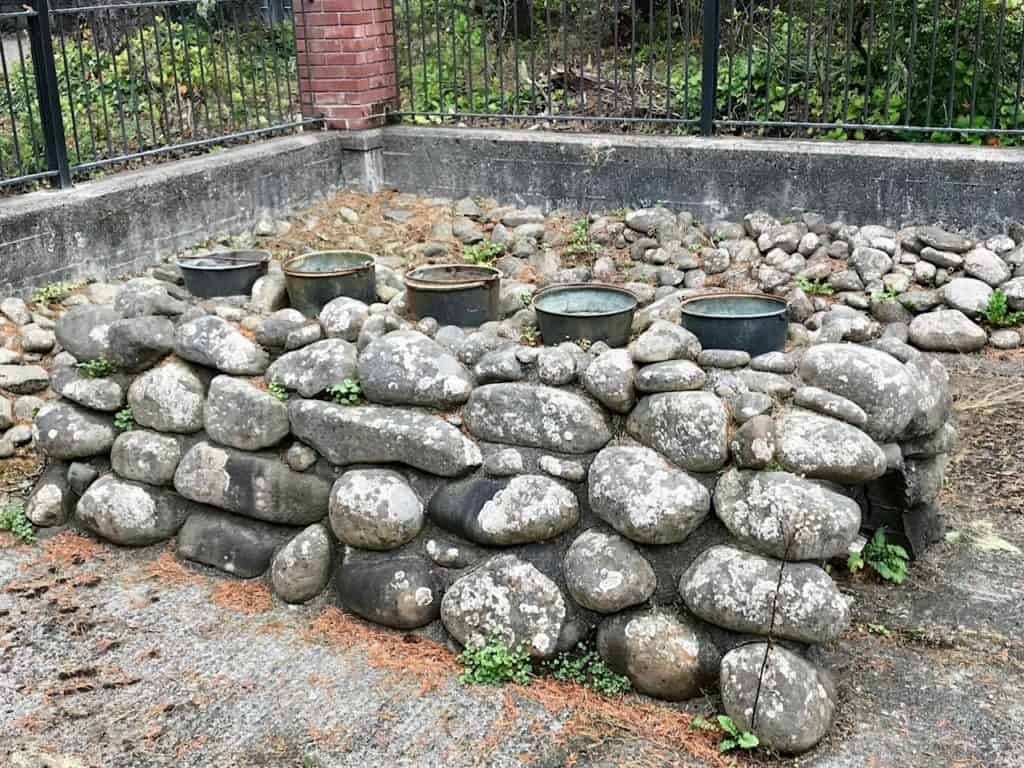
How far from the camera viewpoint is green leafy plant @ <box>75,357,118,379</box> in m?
4.51

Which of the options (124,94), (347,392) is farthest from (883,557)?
(124,94)

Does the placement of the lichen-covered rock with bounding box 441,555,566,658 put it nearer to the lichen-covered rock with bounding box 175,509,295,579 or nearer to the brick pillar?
the lichen-covered rock with bounding box 175,509,295,579

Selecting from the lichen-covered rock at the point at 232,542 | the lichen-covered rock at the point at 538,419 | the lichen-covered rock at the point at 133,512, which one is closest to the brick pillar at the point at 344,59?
the lichen-covered rock at the point at 133,512

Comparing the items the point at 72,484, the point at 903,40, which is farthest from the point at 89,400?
the point at 903,40

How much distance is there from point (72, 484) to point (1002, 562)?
141 inches

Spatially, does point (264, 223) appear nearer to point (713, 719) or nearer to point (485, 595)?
point (485, 595)

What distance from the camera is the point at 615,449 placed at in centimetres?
366

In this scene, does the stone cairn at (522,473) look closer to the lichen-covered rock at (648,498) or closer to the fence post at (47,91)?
the lichen-covered rock at (648,498)

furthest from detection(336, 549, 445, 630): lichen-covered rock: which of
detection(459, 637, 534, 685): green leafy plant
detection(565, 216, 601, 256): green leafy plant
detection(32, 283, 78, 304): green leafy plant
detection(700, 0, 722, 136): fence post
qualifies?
detection(700, 0, 722, 136): fence post

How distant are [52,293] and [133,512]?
2132 mm

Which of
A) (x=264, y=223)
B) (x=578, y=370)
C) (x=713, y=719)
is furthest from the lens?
(x=264, y=223)

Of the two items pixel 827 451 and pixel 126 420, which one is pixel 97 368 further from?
pixel 827 451

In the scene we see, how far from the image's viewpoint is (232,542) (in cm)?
421

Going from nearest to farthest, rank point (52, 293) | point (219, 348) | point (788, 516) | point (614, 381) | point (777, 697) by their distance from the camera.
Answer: point (777, 697) < point (788, 516) < point (614, 381) < point (219, 348) < point (52, 293)
